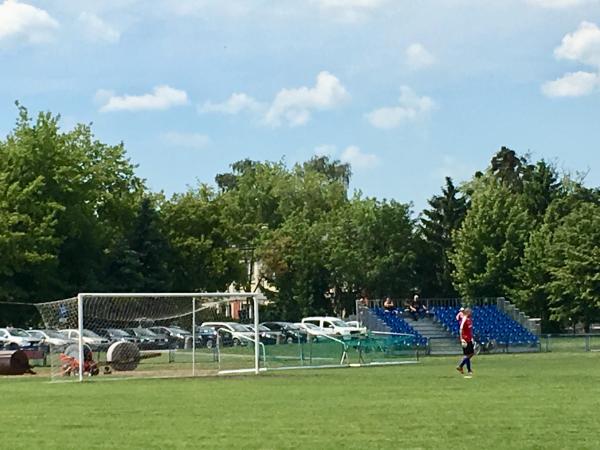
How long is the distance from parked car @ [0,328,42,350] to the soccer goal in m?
12.3

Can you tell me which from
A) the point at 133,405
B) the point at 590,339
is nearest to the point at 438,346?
the point at 590,339

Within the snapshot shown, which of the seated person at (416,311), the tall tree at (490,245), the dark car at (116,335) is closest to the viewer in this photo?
the dark car at (116,335)

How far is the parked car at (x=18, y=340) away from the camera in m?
52.2

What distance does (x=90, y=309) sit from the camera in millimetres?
37562

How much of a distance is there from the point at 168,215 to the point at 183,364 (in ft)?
149

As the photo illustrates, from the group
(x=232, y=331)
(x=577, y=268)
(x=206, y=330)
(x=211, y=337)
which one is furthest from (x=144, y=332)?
(x=577, y=268)

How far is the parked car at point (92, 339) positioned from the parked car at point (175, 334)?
1.84 metres

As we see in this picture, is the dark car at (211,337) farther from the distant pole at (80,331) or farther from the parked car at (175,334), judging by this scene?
the distant pole at (80,331)

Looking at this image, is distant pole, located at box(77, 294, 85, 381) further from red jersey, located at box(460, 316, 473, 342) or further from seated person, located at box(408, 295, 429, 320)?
seated person, located at box(408, 295, 429, 320)

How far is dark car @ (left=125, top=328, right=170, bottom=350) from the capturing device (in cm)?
3825

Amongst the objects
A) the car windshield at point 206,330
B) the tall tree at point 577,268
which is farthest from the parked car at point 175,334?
the tall tree at point 577,268

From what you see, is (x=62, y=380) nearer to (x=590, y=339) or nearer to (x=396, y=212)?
(x=590, y=339)

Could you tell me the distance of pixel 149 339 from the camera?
40156 mm

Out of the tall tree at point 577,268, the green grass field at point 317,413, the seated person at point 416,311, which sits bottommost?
the green grass field at point 317,413
